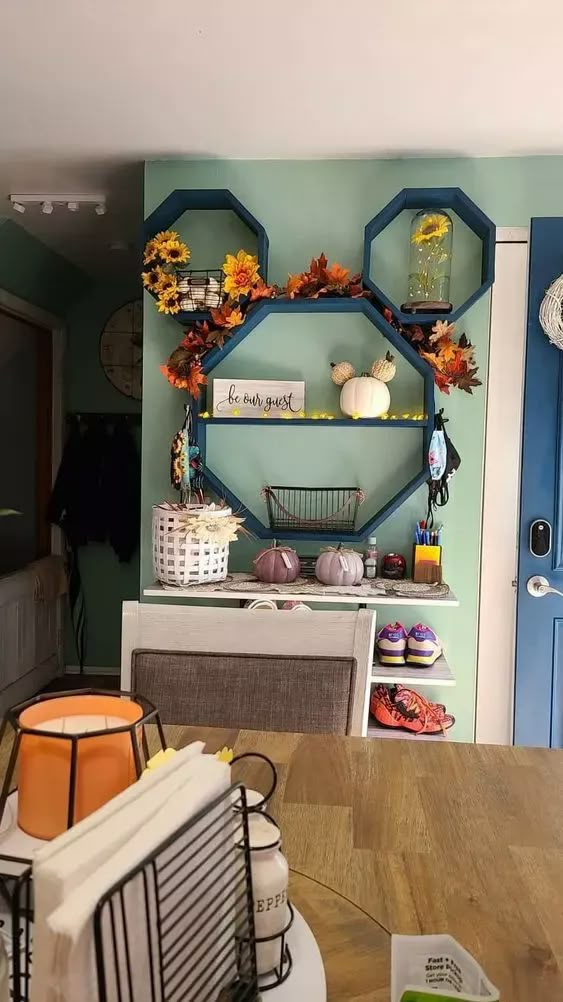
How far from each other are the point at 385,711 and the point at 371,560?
0.48 metres

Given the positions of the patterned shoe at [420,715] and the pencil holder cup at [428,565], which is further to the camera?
the pencil holder cup at [428,565]

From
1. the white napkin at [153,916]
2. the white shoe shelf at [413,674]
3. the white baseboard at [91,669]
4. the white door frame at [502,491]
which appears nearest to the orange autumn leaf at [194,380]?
the white door frame at [502,491]

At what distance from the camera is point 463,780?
1.11 metres

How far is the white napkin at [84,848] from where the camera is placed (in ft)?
1.39

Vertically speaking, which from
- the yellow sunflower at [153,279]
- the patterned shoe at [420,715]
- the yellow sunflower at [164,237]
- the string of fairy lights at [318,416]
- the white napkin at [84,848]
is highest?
the yellow sunflower at [164,237]

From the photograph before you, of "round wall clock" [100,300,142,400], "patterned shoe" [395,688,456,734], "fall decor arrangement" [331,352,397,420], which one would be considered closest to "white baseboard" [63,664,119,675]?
"round wall clock" [100,300,142,400]

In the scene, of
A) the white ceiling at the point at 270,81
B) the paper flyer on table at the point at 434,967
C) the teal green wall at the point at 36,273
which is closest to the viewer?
the paper flyer on table at the point at 434,967

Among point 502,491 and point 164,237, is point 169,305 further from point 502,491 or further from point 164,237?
point 502,491

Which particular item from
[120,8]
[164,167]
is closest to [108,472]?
[164,167]

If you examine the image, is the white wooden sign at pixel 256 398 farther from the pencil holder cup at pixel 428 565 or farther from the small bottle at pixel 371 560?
the pencil holder cup at pixel 428 565

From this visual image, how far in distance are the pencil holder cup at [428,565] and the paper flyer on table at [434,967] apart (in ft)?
6.19

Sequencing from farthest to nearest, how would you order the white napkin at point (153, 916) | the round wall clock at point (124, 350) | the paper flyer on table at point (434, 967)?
the round wall clock at point (124, 350) → the paper flyer on table at point (434, 967) → the white napkin at point (153, 916)

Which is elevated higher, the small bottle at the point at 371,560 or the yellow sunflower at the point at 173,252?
the yellow sunflower at the point at 173,252

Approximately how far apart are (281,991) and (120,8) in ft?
6.05
